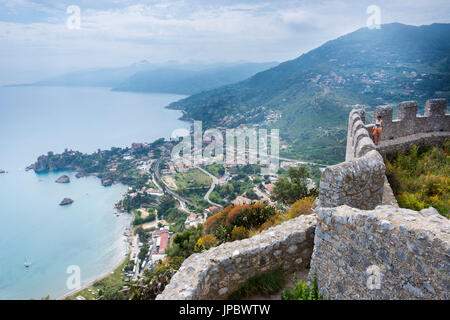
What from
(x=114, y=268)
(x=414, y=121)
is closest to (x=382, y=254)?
(x=414, y=121)

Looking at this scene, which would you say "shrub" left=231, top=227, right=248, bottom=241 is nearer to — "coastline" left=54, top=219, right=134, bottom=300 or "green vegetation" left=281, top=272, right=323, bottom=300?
"green vegetation" left=281, top=272, right=323, bottom=300

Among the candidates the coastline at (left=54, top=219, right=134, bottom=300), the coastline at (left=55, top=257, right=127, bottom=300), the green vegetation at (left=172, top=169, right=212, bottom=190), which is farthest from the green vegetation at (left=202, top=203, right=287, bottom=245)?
the green vegetation at (left=172, top=169, right=212, bottom=190)

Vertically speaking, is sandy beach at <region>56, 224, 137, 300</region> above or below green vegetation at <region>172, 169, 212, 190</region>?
below

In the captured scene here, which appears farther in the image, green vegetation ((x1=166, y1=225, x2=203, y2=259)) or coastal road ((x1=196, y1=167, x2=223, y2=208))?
coastal road ((x1=196, y1=167, x2=223, y2=208))

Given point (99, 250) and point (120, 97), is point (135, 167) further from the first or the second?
point (120, 97)

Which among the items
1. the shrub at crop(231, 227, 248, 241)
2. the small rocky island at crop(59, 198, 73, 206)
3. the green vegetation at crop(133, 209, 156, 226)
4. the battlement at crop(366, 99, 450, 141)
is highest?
the battlement at crop(366, 99, 450, 141)

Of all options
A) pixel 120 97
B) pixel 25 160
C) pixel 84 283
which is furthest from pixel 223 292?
pixel 120 97

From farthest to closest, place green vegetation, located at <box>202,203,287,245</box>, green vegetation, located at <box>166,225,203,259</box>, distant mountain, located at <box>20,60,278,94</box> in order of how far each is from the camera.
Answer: distant mountain, located at <box>20,60,278,94</box>
green vegetation, located at <box>166,225,203,259</box>
green vegetation, located at <box>202,203,287,245</box>
